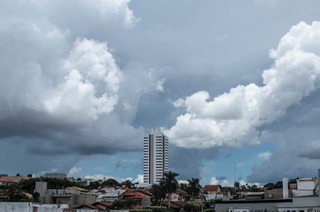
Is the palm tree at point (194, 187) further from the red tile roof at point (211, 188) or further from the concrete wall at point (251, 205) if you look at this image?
the concrete wall at point (251, 205)

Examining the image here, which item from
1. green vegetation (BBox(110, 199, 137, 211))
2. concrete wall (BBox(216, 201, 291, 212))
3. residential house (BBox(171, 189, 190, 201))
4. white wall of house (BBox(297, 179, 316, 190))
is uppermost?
white wall of house (BBox(297, 179, 316, 190))

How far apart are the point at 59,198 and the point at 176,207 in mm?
36572

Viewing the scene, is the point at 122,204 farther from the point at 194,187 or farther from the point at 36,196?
the point at 194,187

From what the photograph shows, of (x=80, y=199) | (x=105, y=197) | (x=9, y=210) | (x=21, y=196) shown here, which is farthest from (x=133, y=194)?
(x=9, y=210)

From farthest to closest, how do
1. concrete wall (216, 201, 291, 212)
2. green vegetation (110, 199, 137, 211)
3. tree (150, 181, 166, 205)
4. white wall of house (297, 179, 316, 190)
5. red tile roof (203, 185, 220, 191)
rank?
1. red tile roof (203, 185, 220, 191)
2. tree (150, 181, 166, 205)
3. green vegetation (110, 199, 137, 211)
4. white wall of house (297, 179, 316, 190)
5. concrete wall (216, 201, 291, 212)

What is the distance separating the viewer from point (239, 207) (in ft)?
165

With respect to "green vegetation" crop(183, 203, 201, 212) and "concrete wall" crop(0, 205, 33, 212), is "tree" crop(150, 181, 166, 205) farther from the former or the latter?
"concrete wall" crop(0, 205, 33, 212)

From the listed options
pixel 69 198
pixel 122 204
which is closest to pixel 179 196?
pixel 122 204

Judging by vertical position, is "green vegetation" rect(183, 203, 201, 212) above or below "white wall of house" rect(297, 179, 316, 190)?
below

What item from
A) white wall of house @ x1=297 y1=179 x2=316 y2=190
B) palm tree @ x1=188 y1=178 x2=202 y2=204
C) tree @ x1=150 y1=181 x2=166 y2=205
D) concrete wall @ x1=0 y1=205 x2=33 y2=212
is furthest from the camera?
palm tree @ x1=188 y1=178 x2=202 y2=204

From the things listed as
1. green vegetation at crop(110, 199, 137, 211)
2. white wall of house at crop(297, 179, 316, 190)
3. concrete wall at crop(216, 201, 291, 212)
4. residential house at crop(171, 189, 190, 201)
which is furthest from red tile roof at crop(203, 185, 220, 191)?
concrete wall at crop(216, 201, 291, 212)

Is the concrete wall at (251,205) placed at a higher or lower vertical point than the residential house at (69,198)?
higher

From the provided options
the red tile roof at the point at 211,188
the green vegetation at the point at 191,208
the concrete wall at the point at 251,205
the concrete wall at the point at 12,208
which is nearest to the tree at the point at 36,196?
the green vegetation at the point at 191,208

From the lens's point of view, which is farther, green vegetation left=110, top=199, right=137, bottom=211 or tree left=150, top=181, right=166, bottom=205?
tree left=150, top=181, right=166, bottom=205
